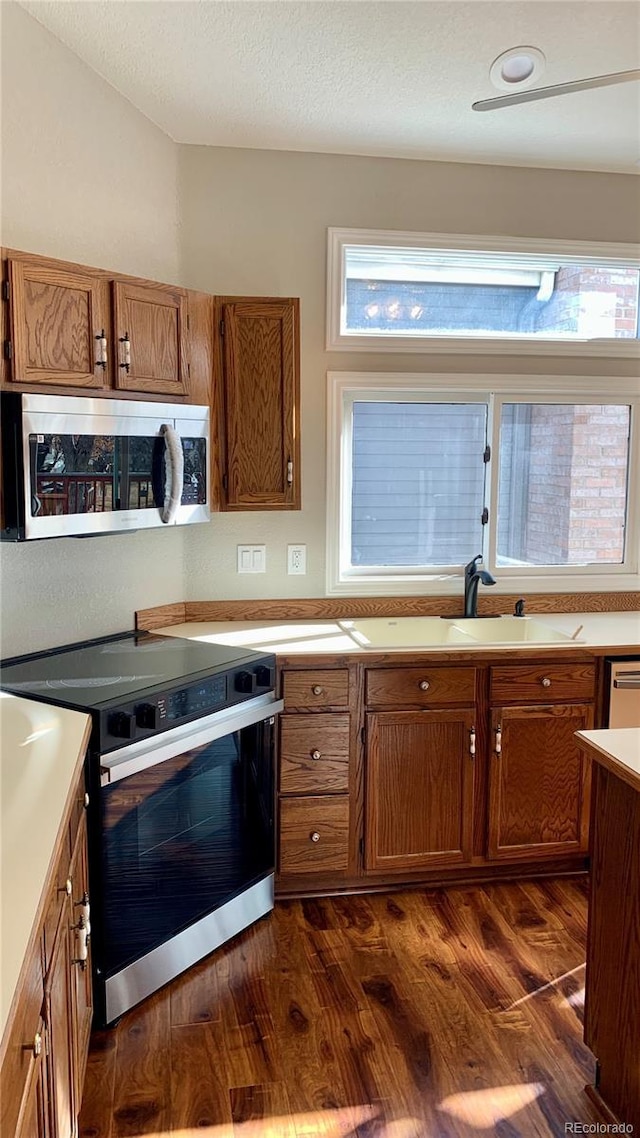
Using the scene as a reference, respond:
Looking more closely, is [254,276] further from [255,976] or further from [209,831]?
[255,976]

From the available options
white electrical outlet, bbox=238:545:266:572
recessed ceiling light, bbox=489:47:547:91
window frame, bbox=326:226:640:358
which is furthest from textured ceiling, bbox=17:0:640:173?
white electrical outlet, bbox=238:545:266:572

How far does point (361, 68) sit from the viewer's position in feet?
8.11

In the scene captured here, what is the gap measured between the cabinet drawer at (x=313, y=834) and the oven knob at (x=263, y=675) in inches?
17.7

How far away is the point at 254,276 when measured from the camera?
309cm

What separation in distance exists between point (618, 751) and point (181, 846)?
49.8 inches

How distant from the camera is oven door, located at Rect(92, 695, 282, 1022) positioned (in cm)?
210

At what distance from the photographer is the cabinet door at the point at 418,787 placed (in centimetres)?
278

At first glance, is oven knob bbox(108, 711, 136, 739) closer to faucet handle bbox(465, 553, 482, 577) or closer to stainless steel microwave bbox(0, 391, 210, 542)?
stainless steel microwave bbox(0, 391, 210, 542)

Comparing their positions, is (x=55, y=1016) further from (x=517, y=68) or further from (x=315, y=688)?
(x=517, y=68)

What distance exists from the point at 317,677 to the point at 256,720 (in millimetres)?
286

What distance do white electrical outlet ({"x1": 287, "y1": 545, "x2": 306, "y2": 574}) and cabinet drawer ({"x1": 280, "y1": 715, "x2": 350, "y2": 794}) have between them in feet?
2.38

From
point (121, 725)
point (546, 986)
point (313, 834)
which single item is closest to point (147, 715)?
Result: point (121, 725)

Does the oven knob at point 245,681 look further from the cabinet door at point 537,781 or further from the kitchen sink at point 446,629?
the cabinet door at point 537,781

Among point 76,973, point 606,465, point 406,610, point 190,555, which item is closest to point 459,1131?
point 76,973
